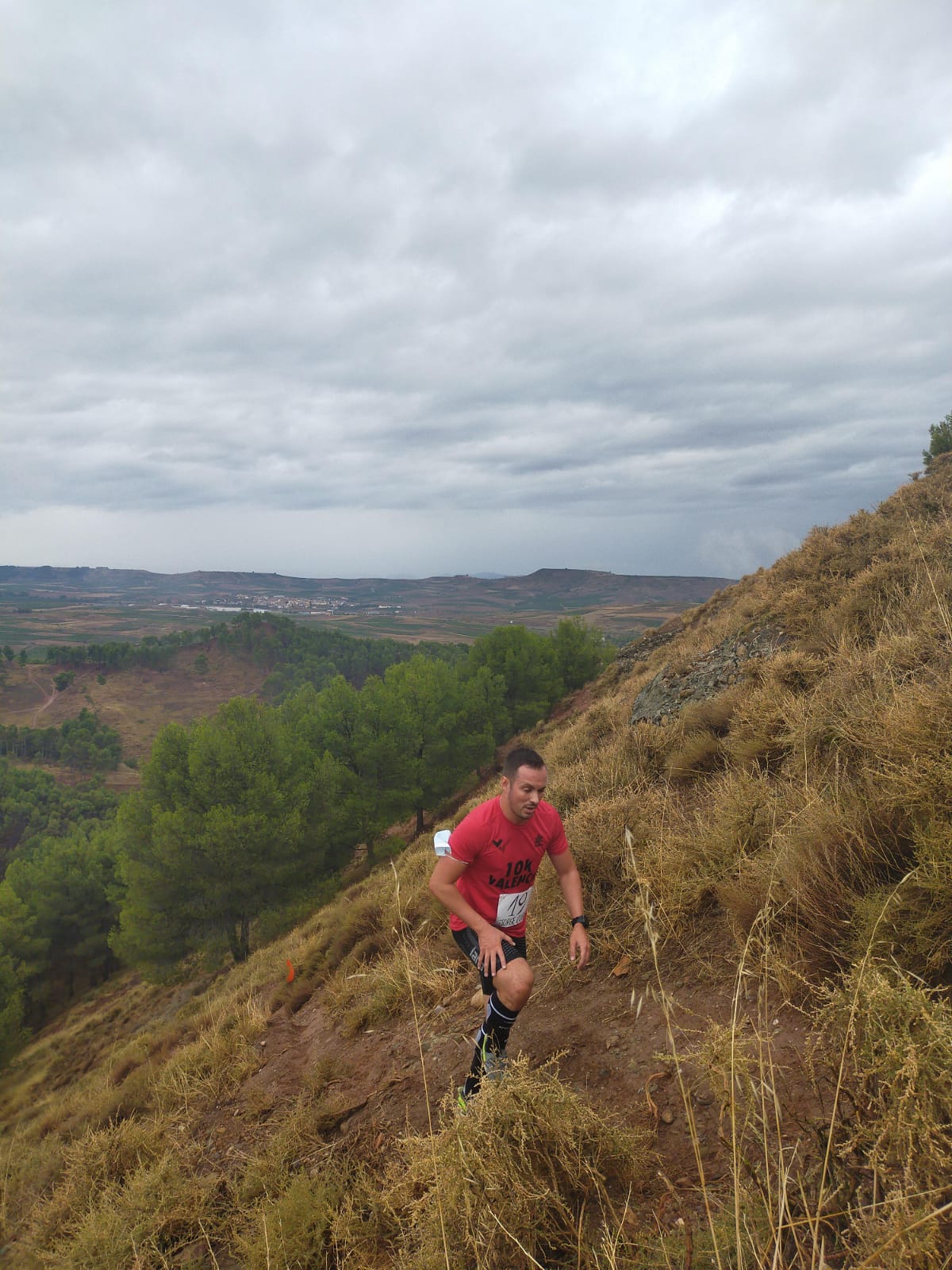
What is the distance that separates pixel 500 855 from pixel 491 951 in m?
0.45

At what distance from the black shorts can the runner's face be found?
0.67 m

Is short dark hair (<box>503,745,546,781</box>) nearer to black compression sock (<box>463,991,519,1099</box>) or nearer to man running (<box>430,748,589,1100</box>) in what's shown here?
man running (<box>430,748,589,1100</box>)

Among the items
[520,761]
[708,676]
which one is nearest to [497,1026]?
[520,761]

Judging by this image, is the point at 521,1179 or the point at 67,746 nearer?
the point at 521,1179

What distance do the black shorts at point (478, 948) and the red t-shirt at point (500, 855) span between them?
0.05 meters

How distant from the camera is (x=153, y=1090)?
209 inches

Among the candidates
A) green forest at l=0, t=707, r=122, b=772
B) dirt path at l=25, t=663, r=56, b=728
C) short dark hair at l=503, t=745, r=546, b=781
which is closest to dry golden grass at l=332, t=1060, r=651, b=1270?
short dark hair at l=503, t=745, r=546, b=781

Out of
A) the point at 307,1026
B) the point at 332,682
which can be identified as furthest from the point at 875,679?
the point at 332,682

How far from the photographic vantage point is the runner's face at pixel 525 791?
294 centimetres

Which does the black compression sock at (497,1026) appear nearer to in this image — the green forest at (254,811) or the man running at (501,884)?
the man running at (501,884)

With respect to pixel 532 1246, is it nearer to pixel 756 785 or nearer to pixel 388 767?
pixel 756 785

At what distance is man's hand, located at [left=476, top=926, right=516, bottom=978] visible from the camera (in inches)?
114

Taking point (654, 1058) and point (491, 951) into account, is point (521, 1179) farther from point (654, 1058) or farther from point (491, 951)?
point (654, 1058)

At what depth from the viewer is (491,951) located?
290cm
